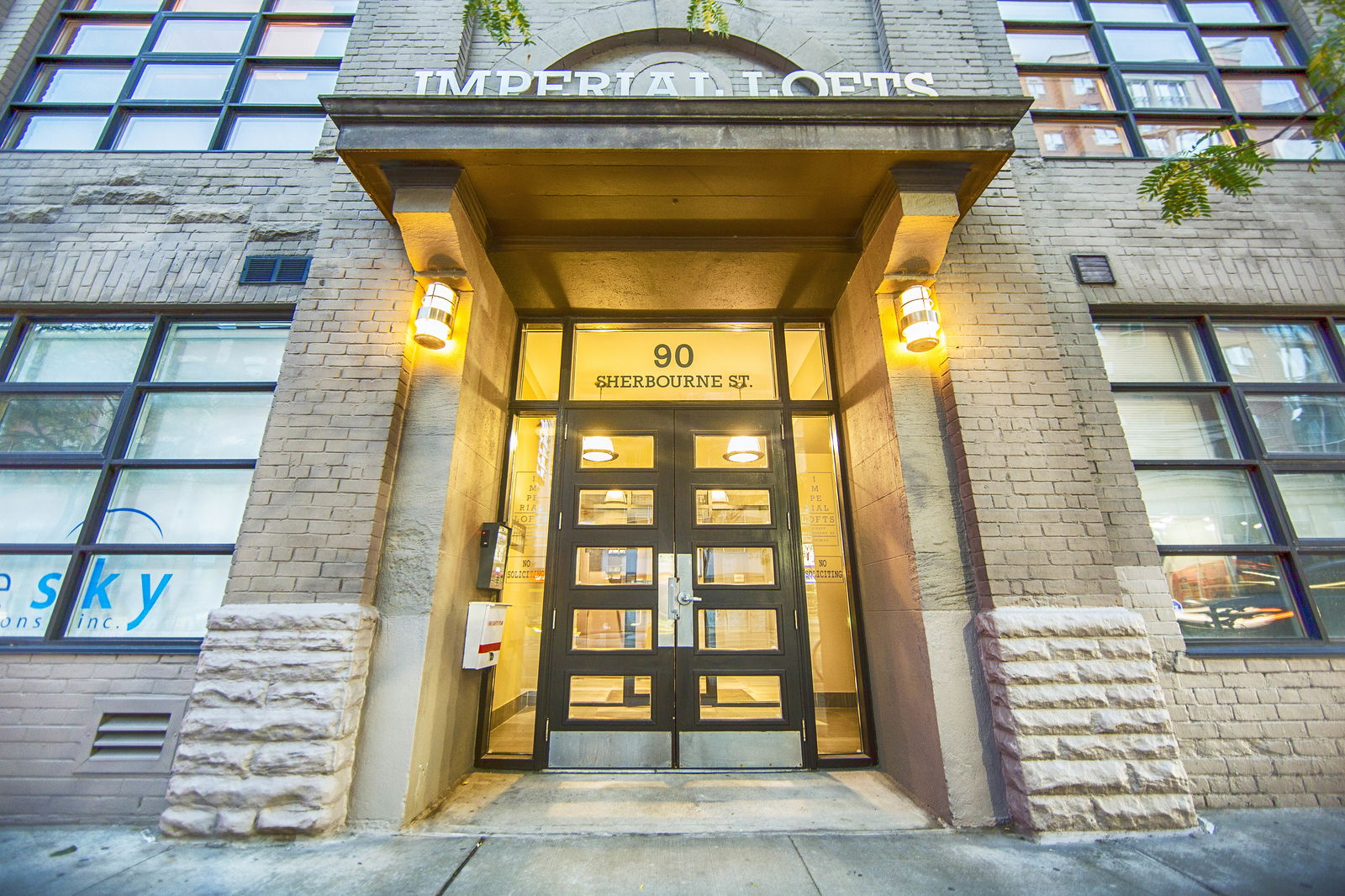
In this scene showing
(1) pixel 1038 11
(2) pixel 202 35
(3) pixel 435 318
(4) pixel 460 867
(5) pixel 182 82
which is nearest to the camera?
(4) pixel 460 867

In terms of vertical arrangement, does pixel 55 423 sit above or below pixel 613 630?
above

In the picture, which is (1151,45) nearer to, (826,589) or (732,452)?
(732,452)

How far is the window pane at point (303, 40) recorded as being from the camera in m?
5.13

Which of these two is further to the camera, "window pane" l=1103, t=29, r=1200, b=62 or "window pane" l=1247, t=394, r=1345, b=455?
"window pane" l=1103, t=29, r=1200, b=62

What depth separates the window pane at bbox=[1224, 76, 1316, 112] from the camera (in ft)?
16.5

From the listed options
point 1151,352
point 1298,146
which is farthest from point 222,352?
point 1298,146

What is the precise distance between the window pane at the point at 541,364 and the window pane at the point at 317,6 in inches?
150

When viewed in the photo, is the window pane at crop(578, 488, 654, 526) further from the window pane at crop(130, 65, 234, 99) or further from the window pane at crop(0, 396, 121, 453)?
the window pane at crop(130, 65, 234, 99)

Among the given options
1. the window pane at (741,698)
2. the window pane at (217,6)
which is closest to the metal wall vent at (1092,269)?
the window pane at (741,698)

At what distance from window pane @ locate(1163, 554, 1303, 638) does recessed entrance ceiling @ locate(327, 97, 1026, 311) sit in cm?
308

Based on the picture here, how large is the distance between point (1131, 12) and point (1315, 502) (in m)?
A: 5.12

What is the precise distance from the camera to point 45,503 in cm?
379

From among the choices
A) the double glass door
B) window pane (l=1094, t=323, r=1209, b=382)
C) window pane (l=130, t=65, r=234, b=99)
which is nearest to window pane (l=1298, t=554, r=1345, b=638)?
window pane (l=1094, t=323, r=1209, b=382)

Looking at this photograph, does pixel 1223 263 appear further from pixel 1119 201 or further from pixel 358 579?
pixel 358 579
